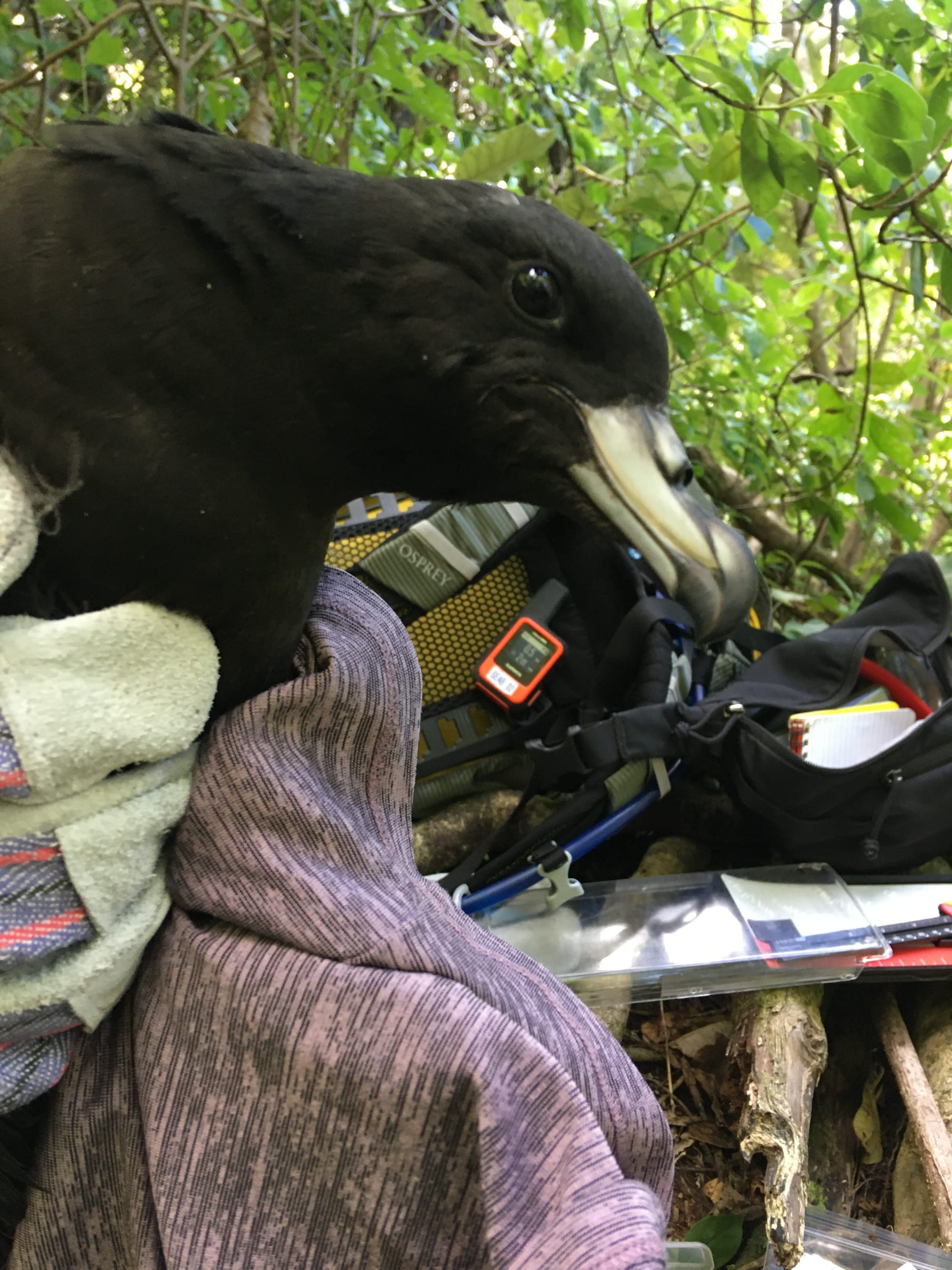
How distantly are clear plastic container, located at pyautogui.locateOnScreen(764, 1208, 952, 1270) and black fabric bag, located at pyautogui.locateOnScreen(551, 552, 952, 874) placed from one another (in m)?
0.37

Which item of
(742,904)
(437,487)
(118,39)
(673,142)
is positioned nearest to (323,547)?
(437,487)

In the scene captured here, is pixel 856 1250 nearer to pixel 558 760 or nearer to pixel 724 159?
pixel 558 760

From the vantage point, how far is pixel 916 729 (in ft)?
3.22

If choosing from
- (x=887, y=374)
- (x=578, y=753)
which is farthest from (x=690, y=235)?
(x=578, y=753)

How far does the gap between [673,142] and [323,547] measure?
101 centimetres

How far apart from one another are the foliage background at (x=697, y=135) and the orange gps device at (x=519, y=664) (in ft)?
1.89

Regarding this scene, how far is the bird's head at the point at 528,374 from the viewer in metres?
0.46

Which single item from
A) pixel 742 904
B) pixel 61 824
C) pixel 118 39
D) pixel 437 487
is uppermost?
pixel 118 39

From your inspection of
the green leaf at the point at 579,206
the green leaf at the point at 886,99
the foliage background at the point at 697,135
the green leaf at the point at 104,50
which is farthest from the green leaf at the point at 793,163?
the green leaf at the point at 104,50

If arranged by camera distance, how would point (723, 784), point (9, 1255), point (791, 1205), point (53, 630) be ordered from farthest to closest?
1. point (723, 784)
2. point (791, 1205)
3. point (9, 1255)
4. point (53, 630)

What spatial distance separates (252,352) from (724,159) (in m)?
0.86

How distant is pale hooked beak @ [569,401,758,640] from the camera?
1.66 ft

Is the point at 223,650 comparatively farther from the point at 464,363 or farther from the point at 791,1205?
the point at 791,1205

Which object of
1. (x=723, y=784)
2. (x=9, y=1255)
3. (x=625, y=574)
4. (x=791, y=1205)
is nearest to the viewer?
(x=9, y=1255)
